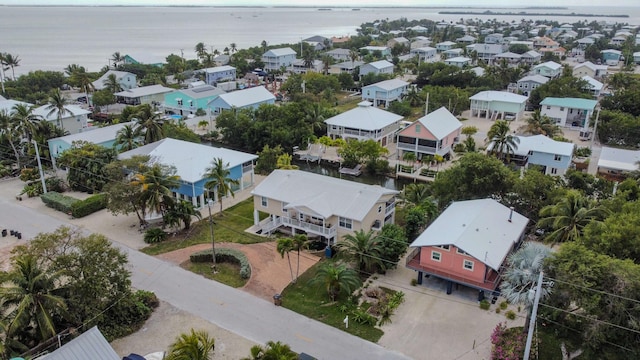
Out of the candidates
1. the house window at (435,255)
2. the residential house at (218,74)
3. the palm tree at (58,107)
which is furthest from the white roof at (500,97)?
the palm tree at (58,107)

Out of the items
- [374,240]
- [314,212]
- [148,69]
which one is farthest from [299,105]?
[148,69]

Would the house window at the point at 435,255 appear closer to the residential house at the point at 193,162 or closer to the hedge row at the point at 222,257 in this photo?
the hedge row at the point at 222,257

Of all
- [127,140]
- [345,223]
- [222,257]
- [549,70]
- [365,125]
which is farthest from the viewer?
[549,70]

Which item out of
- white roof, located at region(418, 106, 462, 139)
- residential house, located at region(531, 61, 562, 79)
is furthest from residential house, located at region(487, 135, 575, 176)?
residential house, located at region(531, 61, 562, 79)

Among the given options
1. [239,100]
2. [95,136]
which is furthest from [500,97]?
[95,136]

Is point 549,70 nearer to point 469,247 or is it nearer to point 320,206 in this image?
point 320,206
